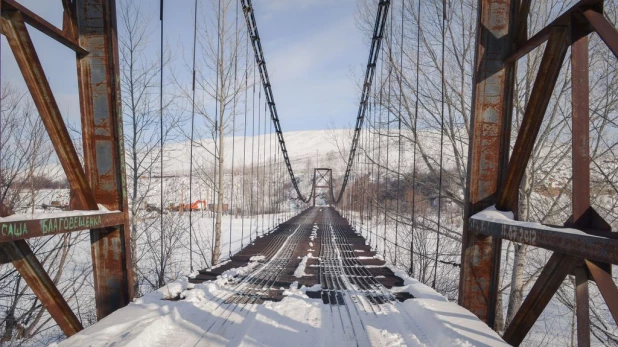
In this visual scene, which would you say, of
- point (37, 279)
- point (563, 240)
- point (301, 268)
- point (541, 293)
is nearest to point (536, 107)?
point (563, 240)

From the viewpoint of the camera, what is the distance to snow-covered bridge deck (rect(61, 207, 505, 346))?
6.89 ft

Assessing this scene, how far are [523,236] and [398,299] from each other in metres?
1.53

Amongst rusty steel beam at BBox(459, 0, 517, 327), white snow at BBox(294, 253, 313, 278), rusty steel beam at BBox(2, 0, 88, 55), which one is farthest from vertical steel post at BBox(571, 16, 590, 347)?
white snow at BBox(294, 253, 313, 278)

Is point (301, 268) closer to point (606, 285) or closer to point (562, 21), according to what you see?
point (606, 285)

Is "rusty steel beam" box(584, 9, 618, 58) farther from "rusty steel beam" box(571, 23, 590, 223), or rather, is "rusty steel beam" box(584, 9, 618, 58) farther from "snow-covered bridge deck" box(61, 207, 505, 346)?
"snow-covered bridge deck" box(61, 207, 505, 346)

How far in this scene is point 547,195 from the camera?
332 inches

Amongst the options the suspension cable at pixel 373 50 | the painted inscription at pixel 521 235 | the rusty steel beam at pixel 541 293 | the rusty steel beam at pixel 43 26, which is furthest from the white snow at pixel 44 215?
the suspension cable at pixel 373 50

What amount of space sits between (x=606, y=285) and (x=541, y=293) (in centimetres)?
42

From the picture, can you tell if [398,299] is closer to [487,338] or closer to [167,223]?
[487,338]

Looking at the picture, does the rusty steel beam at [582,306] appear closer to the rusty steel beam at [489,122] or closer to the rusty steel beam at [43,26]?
the rusty steel beam at [489,122]

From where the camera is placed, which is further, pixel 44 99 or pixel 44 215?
pixel 44 99

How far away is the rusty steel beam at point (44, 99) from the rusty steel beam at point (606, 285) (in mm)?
2530

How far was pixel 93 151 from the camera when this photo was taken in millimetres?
2463

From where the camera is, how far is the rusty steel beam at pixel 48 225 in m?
1.60
